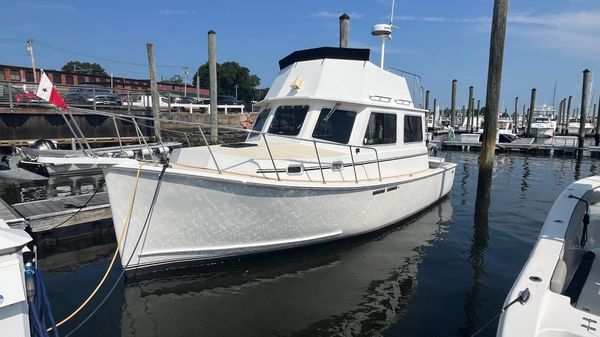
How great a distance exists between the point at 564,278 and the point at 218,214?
4002mm

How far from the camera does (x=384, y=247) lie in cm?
709

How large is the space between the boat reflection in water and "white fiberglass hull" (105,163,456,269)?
0.94 ft

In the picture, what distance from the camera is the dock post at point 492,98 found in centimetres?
934

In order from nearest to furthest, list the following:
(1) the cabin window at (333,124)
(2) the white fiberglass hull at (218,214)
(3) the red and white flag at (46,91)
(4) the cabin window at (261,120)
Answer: (3) the red and white flag at (46,91)
(2) the white fiberglass hull at (218,214)
(1) the cabin window at (333,124)
(4) the cabin window at (261,120)

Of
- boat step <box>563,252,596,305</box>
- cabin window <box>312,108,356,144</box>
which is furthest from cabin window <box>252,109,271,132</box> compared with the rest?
boat step <box>563,252,596,305</box>

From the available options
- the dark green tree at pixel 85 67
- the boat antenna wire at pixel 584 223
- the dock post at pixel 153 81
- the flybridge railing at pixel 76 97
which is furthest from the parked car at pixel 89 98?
the dark green tree at pixel 85 67

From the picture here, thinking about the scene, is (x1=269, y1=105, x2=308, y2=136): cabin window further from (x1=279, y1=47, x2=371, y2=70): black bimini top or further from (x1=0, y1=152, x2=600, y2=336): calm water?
(x1=0, y1=152, x2=600, y2=336): calm water

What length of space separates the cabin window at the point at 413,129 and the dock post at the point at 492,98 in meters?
1.86

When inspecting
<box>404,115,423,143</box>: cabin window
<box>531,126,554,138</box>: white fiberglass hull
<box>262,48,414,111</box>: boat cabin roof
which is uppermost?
<box>262,48,414,111</box>: boat cabin roof

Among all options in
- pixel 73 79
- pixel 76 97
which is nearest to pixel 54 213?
pixel 76 97

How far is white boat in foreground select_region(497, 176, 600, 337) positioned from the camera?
2600mm

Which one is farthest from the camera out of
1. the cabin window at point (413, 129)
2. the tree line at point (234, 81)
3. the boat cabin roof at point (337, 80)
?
the tree line at point (234, 81)

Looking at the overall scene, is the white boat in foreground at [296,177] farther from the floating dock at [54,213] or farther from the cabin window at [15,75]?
the cabin window at [15,75]

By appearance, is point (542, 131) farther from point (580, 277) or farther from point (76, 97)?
point (580, 277)
